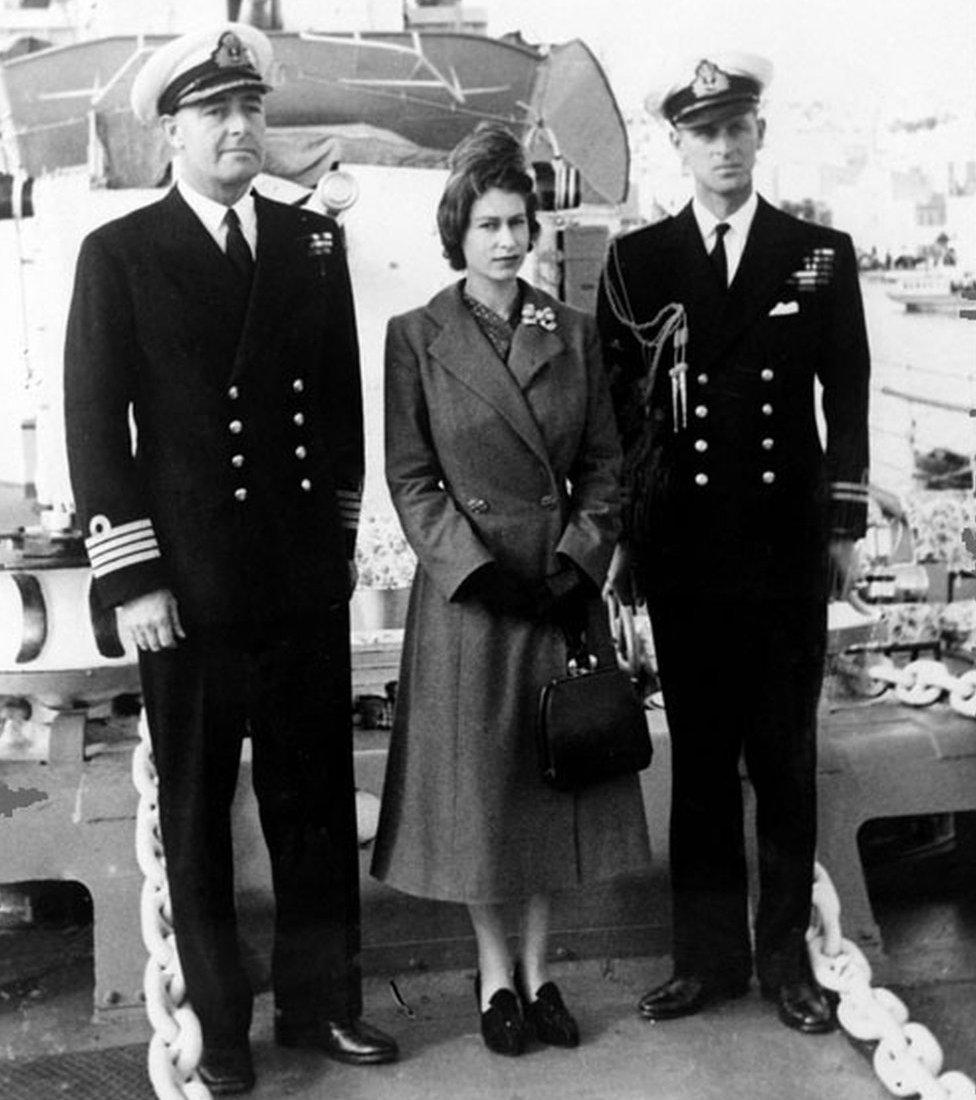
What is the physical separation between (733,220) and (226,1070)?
5.20 ft

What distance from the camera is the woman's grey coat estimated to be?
2.27 meters

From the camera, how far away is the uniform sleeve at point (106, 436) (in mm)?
2127

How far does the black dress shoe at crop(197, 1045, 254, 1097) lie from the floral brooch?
1228 millimetres

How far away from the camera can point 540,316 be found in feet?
7.54

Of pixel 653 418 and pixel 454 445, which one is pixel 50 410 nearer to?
pixel 454 445

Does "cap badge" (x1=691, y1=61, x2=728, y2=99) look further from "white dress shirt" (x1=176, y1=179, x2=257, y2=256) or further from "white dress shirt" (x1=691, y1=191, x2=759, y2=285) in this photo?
"white dress shirt" (x1=176, y1=179, x2=257, y2=256)

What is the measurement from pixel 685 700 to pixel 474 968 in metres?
0.66

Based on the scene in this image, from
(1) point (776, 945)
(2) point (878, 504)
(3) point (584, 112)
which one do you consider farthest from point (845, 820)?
(3) point (584, 112)

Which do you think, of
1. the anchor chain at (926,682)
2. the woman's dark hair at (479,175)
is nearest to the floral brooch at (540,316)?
the woman's dark hair at (479,175)

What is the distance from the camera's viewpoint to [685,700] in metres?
2.48

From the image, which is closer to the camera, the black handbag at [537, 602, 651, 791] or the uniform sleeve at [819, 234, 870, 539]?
the black handbag at [537, 602, 651, 791]

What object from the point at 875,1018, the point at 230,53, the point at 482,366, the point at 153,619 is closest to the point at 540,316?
the point at 482,366

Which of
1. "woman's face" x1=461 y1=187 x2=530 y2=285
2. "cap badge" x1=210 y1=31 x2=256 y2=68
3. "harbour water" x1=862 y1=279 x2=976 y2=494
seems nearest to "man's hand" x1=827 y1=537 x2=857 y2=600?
"harbour water" x1=862 y1=279 x2=976 y2=494

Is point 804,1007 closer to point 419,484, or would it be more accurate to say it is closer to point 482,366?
point 419,484
